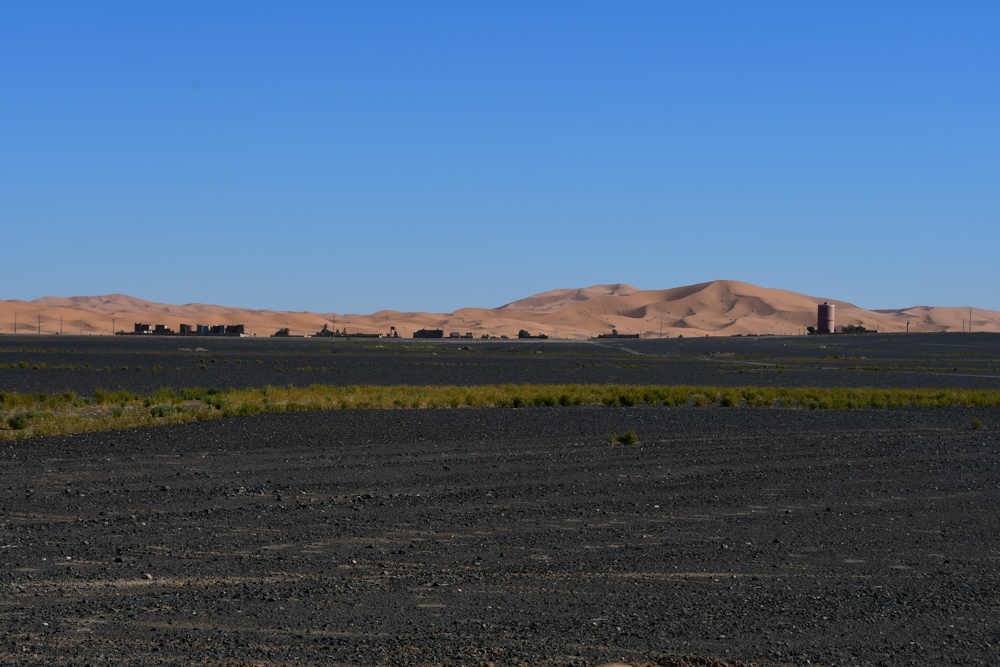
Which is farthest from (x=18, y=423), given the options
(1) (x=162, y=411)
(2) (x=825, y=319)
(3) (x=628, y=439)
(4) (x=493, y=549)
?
(2) (x=825, y=319)

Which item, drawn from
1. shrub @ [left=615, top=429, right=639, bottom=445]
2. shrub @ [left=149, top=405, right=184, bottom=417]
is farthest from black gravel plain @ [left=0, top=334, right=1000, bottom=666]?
shrub @ [left=149, top=405, right=184, bottom=417]

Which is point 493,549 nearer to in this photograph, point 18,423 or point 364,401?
point 18,423

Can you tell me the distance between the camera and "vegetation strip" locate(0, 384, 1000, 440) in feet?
77.2

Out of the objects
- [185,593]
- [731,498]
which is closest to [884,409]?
[731,498]

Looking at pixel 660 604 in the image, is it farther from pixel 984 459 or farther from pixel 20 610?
pixel 984 459

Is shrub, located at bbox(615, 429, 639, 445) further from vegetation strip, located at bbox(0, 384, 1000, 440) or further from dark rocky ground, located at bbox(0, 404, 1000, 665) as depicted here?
vegetation strip, located at bbox(0, 384, 1000, 440)

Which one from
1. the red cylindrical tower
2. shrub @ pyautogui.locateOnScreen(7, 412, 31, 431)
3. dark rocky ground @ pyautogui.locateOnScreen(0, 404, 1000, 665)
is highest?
the red cylindrical tower

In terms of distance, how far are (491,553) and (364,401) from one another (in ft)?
65.6

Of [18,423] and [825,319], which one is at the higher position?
[825,319]

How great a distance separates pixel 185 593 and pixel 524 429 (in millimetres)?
14477

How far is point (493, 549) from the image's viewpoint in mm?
10000

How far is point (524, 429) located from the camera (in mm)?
22234

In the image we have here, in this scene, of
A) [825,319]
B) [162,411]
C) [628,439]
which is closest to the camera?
[628,439]

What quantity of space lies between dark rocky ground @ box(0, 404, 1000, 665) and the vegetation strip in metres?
4.90
